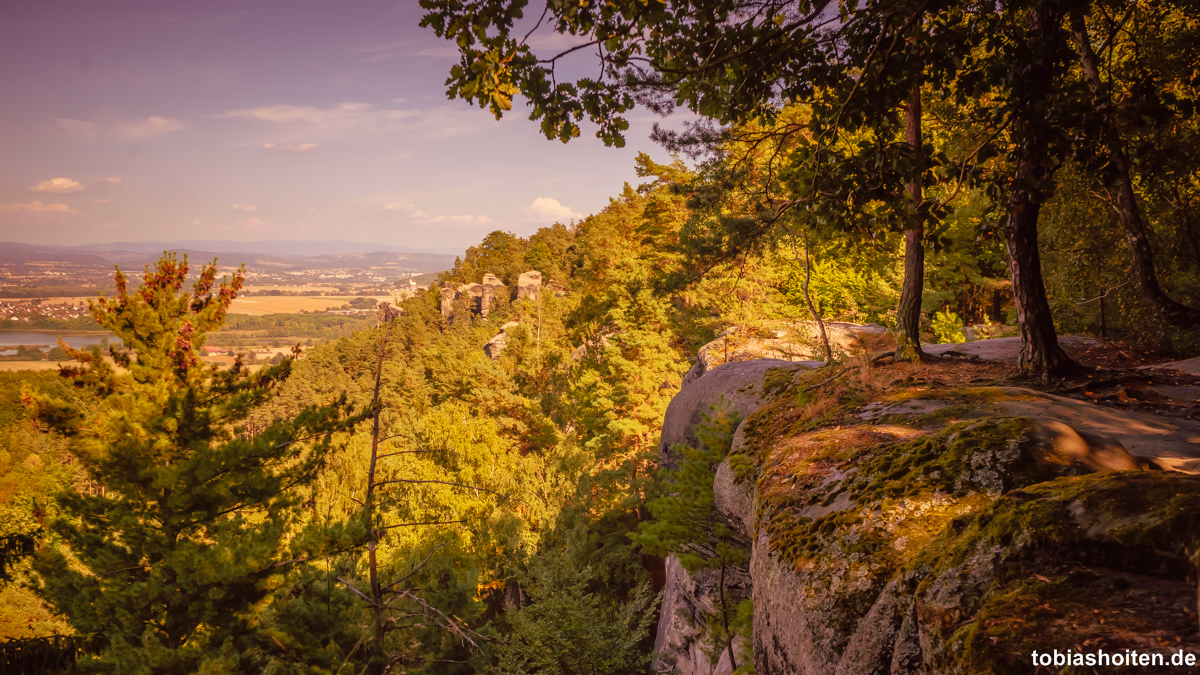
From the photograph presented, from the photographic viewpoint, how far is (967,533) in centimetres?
225

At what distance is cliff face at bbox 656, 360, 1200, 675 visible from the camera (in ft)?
5.62

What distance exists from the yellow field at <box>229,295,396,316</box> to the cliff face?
13680 cm

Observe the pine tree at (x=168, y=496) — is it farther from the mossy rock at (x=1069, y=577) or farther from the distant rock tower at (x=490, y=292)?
the distant rock tower at (x=490, y=292)

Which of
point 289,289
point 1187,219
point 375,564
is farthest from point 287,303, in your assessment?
point 1187,219

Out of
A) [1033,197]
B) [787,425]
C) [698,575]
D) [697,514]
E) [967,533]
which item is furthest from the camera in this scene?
[698,575]

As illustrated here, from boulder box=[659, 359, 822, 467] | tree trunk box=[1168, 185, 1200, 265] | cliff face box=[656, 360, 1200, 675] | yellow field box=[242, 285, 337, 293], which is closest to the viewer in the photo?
cliff face box=[656, 360, 1200, 675]

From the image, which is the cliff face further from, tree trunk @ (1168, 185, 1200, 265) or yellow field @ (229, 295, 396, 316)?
yellow field @ (229, 295, 396, 316)

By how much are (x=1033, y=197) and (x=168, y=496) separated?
1141cm

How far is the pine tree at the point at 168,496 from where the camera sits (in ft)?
25.5

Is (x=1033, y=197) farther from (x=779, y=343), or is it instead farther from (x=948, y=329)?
(x=779, y=343)

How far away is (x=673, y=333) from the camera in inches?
829

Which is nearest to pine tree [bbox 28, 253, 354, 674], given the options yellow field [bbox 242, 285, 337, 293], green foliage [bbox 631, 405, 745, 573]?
green foliage [bbox 631, 405, 745, 573]

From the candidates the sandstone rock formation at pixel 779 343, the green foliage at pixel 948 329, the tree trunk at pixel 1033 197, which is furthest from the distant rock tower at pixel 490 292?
the tree trunk at pixel 1033 197

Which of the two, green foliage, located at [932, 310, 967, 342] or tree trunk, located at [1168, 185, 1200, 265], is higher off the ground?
tree trunk, located at [1168, 185, 1200, 265]
